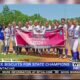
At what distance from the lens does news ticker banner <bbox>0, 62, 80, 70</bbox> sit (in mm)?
8156

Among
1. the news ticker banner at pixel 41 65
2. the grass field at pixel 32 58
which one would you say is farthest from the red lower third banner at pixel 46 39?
the news ticker banner at pixel 41 65

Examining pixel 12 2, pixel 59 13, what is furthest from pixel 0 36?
pixel 59 13

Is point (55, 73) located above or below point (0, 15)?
below

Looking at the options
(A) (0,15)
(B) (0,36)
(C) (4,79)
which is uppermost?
(A) (0,15)

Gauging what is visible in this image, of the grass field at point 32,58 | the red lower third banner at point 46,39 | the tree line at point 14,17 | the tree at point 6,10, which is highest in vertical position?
the tree at point 6,10

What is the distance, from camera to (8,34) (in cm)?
827

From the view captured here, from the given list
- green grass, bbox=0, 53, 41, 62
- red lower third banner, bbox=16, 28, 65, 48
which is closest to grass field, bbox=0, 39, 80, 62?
green grass, bbox=0, 53, 41, 62

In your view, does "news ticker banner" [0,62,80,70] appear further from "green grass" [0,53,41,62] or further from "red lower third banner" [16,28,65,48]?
"red lower third banner" [16,28,65,48]

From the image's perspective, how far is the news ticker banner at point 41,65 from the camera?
26.8ft

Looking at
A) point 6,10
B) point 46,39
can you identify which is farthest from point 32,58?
point 6,10

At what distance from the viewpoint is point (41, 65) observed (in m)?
8.16

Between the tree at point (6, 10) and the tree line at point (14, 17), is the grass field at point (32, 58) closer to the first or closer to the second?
the tree line at point (14, 17)

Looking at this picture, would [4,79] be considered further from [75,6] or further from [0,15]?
[75,6]

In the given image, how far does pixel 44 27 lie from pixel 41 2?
697 mm
